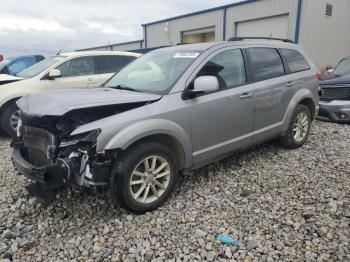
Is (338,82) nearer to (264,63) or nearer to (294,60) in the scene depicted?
(294,60)

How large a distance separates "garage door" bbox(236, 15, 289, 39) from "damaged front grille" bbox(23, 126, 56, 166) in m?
14.5

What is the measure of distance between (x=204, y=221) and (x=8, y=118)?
4.86 meters

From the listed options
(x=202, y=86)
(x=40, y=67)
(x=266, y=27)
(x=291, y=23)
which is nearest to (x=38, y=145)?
(x=202, y=86)

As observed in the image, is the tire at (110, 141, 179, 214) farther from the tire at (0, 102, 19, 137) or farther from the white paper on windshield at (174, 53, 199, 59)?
the tire at (0, 102, 19, 137)

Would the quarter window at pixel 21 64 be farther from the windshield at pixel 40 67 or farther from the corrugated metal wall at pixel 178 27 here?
the corrugated metal wall at pixel 178 27

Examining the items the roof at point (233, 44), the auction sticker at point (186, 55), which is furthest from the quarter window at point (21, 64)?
the auction sticker at point (186, 55)

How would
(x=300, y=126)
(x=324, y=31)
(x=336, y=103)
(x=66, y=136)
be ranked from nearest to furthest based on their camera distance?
1. (x=66, y=136)
2. (x=300, y=126)
3. (x=336, y=103)
4. (x=324, y=31)

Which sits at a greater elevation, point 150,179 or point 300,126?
point 300,126

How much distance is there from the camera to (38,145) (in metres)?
3.24

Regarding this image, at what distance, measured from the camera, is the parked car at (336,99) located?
6.95m

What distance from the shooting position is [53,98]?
3.20 meters

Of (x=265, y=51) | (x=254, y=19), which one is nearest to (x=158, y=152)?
(x=265, y=51)

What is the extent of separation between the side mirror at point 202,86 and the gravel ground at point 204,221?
1213 millimetres

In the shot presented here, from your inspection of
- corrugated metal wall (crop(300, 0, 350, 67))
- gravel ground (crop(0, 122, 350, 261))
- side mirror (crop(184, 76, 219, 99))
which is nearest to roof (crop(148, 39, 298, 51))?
side mirror (crop(184, 76, 219, 99))
